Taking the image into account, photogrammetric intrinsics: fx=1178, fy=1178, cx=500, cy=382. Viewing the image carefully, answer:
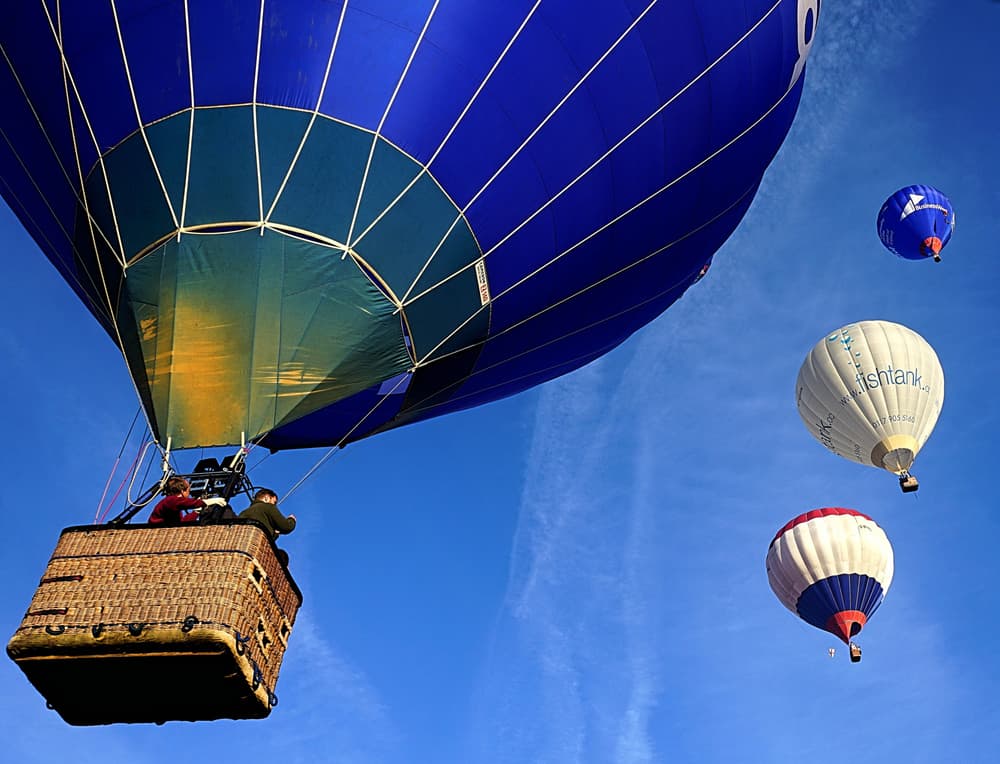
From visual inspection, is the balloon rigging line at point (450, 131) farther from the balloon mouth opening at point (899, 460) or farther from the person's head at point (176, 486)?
the balloon mouth opening at point (899, 460)

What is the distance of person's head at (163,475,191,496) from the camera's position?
5.82 metres

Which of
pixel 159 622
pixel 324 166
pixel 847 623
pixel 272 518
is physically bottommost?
pixel 159 622

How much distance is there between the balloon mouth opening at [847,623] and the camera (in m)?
17.0

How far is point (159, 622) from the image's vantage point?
15.9ft

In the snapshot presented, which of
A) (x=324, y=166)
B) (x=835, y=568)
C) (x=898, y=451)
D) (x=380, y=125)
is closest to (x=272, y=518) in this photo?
(x=324, y=166)

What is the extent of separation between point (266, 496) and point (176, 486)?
47 cm

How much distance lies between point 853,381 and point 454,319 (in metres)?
11.5

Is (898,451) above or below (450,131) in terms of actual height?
above

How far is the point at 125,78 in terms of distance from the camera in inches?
252

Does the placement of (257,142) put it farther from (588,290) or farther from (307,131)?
(588,290)

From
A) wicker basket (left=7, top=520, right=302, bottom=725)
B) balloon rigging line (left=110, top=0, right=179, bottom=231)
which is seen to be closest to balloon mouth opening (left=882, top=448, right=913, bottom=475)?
balloon rigging line (left=110, top=0, right=179, bottom=231)

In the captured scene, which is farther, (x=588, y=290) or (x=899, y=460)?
(x=899, y=460)

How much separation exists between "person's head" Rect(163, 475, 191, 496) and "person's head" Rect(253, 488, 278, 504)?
1.16 feet

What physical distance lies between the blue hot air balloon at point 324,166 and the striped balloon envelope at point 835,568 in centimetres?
1097
